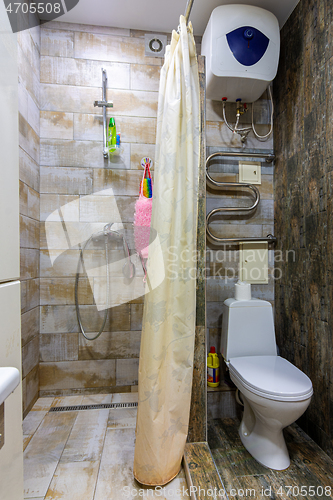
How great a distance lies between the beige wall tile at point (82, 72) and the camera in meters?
2.07

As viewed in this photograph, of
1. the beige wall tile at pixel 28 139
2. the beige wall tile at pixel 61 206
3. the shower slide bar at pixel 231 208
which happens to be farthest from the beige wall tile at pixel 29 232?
the shower slide bar at pixel 231 208

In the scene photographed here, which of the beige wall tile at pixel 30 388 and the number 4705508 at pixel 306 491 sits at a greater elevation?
the beige wall tile at pixel 30 388

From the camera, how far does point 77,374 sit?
2.11 m

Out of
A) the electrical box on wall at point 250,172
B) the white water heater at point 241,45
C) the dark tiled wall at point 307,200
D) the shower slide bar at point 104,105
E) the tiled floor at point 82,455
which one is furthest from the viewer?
the electrical box on wall at point 250,172

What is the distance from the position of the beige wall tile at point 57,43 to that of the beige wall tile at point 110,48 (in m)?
0.05

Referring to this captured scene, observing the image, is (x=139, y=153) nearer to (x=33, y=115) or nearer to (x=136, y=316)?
(x=33, y=115)

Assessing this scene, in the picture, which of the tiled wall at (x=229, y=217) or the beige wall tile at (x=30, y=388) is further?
the tiled wall at (x=229, y=217)

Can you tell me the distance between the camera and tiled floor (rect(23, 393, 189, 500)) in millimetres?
1282

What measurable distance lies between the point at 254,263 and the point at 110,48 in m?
1.91

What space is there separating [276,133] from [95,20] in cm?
154

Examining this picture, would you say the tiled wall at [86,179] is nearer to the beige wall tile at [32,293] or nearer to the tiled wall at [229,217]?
the beige wall tile at [32,293]

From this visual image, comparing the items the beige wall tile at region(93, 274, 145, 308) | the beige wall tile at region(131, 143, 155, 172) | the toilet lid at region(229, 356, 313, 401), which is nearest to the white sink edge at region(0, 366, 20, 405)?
the toilet lid at region(229, 356, 313, 401)

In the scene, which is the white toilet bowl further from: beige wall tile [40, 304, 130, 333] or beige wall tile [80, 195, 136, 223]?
beige wall tile [80, 195, 136, 223]

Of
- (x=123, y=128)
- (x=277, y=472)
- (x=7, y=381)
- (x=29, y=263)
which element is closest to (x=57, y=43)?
(x=123, y=128)
